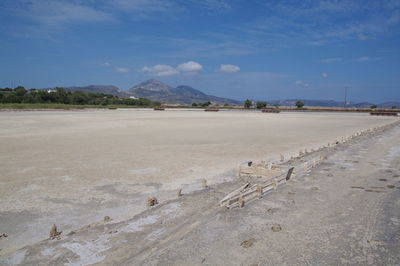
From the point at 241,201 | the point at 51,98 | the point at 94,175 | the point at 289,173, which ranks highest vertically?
the point at 51,98

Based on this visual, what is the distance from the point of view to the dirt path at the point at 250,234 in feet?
15.5

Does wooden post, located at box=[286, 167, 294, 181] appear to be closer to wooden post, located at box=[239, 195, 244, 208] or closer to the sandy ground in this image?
the sandy ground

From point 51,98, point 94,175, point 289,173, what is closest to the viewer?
point 289,173

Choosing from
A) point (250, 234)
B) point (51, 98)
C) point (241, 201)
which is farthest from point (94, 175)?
point (51, 98)

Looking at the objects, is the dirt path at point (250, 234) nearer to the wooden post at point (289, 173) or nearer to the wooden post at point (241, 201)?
the wooden post at point (241, 201)

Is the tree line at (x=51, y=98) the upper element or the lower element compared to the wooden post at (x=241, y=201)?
upper

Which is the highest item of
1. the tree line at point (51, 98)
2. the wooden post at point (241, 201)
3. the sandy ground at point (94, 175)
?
the tree line at point (51, 98)

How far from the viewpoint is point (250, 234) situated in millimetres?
5512

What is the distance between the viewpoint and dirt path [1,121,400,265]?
15.5 ft

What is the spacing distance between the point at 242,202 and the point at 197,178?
10.1 feet

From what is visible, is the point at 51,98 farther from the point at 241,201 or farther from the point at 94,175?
the point at 241,201

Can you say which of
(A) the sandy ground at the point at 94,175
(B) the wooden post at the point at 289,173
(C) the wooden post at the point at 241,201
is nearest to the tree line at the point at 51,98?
(A) the sandy ground at the point at 94,175

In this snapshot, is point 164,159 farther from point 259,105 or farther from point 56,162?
point 259,105

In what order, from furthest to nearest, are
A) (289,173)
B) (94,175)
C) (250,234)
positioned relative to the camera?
1. (94,175)
2. (289,173)
3. (250,234)
